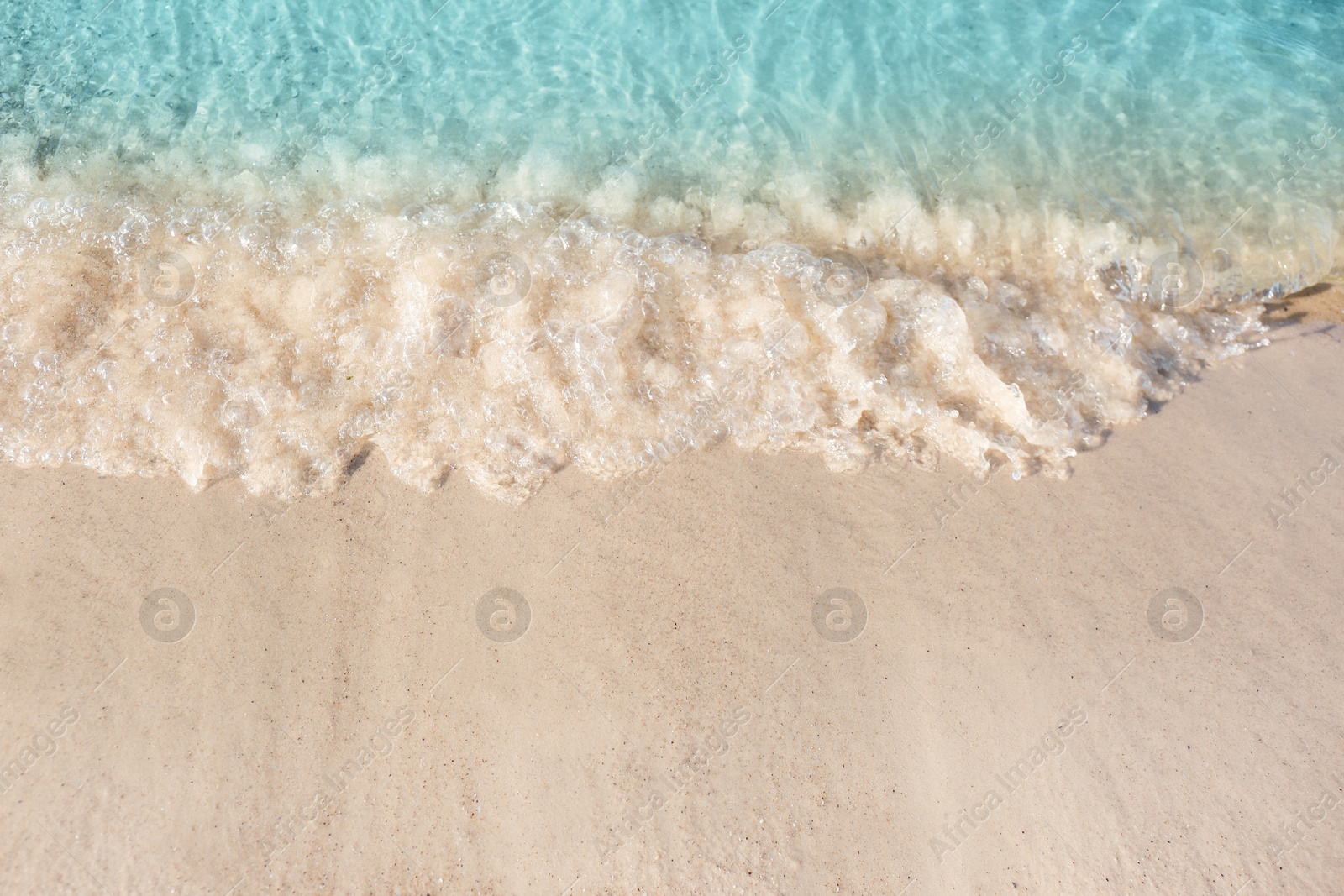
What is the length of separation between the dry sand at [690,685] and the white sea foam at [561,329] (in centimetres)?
23

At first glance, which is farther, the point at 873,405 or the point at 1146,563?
the point at 873,405

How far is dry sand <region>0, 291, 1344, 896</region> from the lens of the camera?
9.26 feet

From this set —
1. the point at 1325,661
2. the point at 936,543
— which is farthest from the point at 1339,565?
the point at 936,543

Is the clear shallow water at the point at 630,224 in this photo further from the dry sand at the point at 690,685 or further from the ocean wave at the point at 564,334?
the dry sand at the point at 690,685

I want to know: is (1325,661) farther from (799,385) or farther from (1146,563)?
(799,385)

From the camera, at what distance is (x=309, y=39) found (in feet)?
17.2

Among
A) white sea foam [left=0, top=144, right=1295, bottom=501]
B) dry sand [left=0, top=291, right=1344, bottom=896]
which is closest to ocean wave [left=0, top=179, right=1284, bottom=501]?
white sea foam [left=0, top=144, right=1295, bottom=501]

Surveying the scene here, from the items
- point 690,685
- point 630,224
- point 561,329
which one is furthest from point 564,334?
point 690,685

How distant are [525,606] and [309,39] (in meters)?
4.60

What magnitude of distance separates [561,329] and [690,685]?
199cm

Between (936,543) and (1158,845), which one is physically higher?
(936,543)

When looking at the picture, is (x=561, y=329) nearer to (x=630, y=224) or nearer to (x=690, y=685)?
(x=630, y=224)

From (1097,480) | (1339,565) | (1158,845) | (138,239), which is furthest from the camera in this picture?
(138,239)

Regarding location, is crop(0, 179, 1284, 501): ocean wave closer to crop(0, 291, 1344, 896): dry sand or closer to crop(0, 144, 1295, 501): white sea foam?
crop(0, 144, 1295, 501): white sea foam
